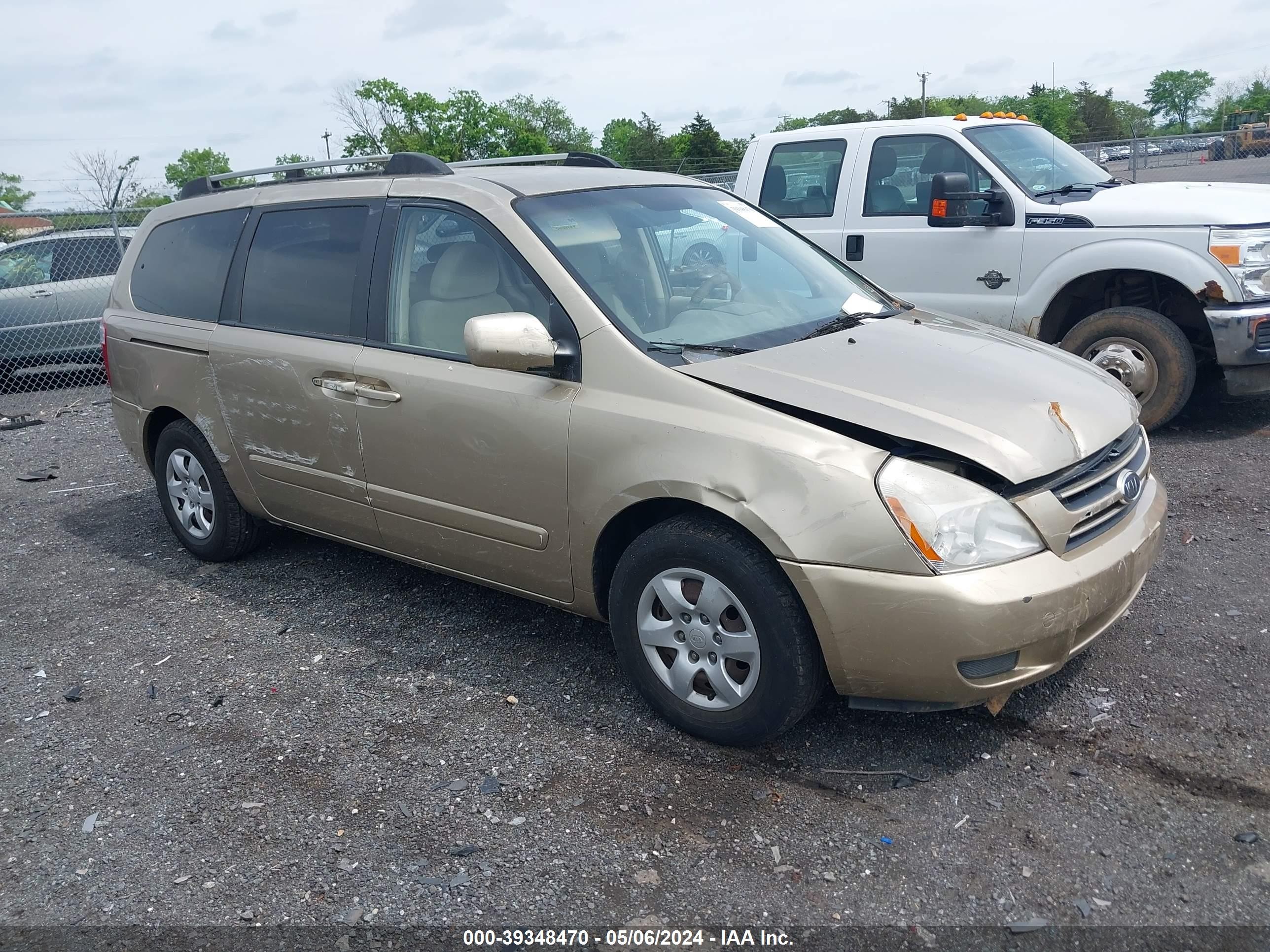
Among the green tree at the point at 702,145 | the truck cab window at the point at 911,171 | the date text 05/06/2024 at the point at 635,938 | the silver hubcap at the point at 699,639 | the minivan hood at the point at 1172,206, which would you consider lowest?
the date text 05/06/2024 at the point at 635,938

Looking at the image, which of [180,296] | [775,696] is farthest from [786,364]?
[180,296]

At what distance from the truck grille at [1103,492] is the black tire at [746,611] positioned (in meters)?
0.86

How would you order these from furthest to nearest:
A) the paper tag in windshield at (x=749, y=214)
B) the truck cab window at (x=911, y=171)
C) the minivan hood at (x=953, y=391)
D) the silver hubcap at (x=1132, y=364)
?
the truck cab window at (x=911, y=171), the silver hubcap at (x=1132, y=364), the paper tag in windshield at (x=749, y=214), the minivan hood at (x=953, y=391)

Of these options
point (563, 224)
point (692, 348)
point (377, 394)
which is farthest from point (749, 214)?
point (377, 394)

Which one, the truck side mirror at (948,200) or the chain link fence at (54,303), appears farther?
the chain link fence at (54,303)

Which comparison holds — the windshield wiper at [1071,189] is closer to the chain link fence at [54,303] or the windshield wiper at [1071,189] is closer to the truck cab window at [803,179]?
the truck cab window at [803,179]

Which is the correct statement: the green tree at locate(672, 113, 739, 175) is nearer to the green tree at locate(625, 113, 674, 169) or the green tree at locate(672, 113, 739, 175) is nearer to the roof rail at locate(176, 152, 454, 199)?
the green tree at locate(625, 113, 674, 169)

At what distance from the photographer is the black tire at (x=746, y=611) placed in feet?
10.00

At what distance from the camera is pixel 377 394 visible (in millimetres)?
4031

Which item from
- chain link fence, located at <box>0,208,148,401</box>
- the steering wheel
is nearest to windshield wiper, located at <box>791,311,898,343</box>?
the steering wheel

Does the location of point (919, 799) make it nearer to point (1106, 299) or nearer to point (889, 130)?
point (1106, 299)

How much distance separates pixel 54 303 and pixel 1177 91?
135548mm

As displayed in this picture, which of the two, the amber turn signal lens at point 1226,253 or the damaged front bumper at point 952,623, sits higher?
the amber turn signal lens at point 1226,253

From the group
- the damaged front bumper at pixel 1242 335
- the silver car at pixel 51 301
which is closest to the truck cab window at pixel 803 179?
the damaged front bumper at pixel 1242 335
